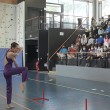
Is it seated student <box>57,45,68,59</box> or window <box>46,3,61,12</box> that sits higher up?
window <box>46,3,61,12</box>

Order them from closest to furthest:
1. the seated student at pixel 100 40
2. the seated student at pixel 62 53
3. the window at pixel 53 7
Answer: the seated student at pixel 100 40 < the seated student at pixel 62 53 < the window at pixel 53 7

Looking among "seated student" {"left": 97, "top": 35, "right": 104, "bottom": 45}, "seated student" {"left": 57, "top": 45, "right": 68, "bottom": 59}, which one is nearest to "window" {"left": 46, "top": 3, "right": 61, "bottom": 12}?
"seated student" {"left": 57, "top": 45, "right": 68, "bottom": 59}

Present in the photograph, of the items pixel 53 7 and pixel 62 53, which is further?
pixel 53 7

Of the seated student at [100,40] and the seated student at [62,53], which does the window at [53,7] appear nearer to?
the seated student at [62,53]

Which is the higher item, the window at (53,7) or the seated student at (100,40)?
the window at (53,7)

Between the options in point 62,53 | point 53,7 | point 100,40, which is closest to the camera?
point 100,40

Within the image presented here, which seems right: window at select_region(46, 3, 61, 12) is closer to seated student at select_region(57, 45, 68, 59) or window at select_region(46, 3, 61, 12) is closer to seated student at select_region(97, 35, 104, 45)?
seated student at select_region(57, 45, 68, 59)

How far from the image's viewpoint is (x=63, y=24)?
25.4 meters

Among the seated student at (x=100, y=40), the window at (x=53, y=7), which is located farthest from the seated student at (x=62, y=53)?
the window at (x=53, y=7)

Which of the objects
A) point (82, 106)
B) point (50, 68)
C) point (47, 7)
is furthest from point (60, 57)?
point (82, 106)

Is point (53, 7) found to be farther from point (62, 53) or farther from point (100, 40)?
point (100, 40)

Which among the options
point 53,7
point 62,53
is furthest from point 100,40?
point 53,7

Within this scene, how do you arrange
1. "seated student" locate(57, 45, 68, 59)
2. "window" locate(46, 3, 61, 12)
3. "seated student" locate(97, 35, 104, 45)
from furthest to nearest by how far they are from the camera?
"window" locate(46, 3, 61, 12), "seated student" locate(57, 45, 68, 59), "seated student" locate(97, 35, 104, 45)

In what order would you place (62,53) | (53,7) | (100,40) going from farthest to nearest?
1. (53,7)
2. (62,53)
3. (100,40)
